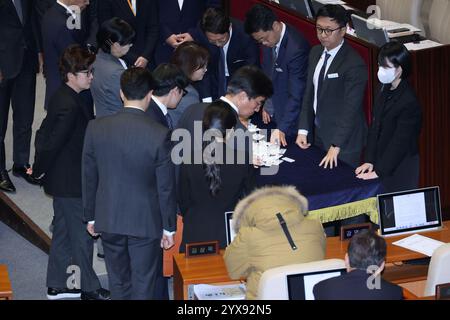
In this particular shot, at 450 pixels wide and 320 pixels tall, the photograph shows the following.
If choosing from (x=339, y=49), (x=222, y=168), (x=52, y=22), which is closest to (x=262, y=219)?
(x=222, y=168)

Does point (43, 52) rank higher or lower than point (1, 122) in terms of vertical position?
higher

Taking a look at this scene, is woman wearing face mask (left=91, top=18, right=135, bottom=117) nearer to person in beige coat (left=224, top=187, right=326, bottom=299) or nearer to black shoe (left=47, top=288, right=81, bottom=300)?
black shoe (left=47, top=288, right=81, bottom=300)

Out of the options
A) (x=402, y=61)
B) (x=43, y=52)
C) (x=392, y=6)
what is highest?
(x=392, y=6)

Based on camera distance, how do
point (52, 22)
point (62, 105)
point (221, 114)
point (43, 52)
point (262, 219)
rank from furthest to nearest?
1. point (43, 52)
2. point (52, 22)
3. point (62, 105)
4. point (221, 114)
5. point (262, 219)

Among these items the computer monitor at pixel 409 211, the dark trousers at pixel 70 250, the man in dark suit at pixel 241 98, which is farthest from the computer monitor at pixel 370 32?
the dark trousers at pixel 70 250

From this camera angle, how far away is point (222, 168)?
5.32 m

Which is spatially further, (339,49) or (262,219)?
(339,49)

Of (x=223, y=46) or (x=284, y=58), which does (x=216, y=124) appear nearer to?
(x=284, y=58)

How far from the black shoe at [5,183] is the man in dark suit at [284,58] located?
7.25ft

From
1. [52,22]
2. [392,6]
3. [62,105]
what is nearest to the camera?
[62,105]

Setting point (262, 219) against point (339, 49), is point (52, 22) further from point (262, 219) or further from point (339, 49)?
point (262, 219)

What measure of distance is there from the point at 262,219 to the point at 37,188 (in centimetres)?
347

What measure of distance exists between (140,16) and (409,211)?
3124 millimetres

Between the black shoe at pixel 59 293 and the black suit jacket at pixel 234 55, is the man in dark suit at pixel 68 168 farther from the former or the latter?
the black suit jacket at pixel 234 55
